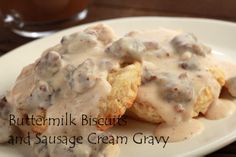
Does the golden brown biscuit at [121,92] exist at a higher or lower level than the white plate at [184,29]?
higher

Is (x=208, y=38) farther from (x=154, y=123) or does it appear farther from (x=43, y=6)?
(x=43, y=6)

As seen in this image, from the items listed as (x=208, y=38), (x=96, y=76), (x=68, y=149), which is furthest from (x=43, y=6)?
(x=68, y=149)

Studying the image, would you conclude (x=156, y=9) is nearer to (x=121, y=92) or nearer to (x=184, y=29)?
(x=184, y=29)

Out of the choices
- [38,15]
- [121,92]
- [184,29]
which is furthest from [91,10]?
[121,92]

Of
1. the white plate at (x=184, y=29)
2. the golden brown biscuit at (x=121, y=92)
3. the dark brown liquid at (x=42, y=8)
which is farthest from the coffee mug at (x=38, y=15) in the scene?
the golden brown biscuit at (x=121, y=92)

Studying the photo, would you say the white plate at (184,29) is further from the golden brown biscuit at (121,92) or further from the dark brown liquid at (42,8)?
the dark brown liquid at (42,8)

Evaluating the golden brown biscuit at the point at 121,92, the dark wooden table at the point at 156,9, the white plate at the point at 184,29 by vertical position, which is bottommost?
the dark wooden table at the point at 156,9
